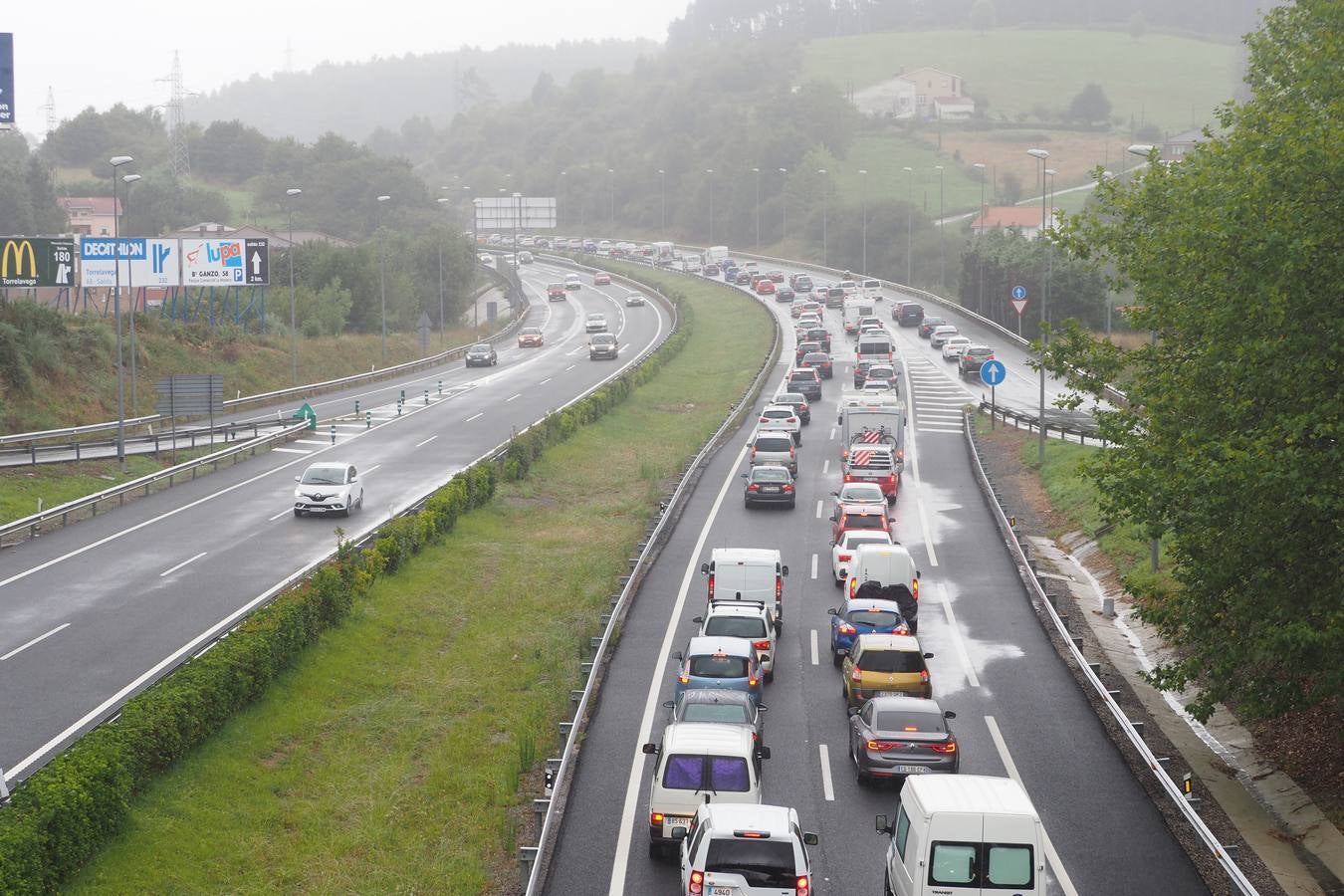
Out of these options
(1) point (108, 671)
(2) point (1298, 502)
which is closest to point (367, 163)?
(1) point (108, 671)

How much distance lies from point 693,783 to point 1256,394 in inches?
381

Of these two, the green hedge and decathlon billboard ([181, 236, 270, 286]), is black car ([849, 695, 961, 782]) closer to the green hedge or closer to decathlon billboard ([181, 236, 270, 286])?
the green hedge

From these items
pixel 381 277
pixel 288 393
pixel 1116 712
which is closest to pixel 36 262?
pixel 288 393

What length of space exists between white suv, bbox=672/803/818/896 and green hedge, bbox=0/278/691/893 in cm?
758

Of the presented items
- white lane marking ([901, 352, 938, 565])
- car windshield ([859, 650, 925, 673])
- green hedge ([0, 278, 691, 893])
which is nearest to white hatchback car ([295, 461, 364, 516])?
green hedge ([0, 278, 691, 893])

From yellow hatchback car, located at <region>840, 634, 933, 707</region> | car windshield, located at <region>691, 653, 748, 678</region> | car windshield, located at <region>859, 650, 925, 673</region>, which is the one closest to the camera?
car windshield, located at <region>691, 653, 748, 678</region>

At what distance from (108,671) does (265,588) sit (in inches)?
247

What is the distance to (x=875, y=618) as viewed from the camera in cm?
2750

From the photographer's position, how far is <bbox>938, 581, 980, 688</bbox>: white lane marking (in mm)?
27056

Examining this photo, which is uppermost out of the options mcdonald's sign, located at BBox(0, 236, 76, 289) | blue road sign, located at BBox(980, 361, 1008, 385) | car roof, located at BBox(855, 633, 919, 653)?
mcdonald's sign, located at BBox(0, 236, 76, 289)

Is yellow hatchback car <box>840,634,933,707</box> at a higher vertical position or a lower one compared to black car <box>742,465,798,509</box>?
lower

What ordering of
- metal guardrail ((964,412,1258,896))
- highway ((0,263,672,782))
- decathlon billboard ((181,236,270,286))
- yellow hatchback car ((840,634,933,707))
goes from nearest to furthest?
metal guardrail ((964,412,1258,896)) → yellow hatchback car ((840,634,933,707)) → highway ((0,263,672,782)) → decathlon billboard ((181,236,270,286))

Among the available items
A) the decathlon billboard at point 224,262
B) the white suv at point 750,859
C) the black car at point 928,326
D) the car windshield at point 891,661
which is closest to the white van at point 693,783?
the white suv at point 750,859

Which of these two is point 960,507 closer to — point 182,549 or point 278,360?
point 182,549
